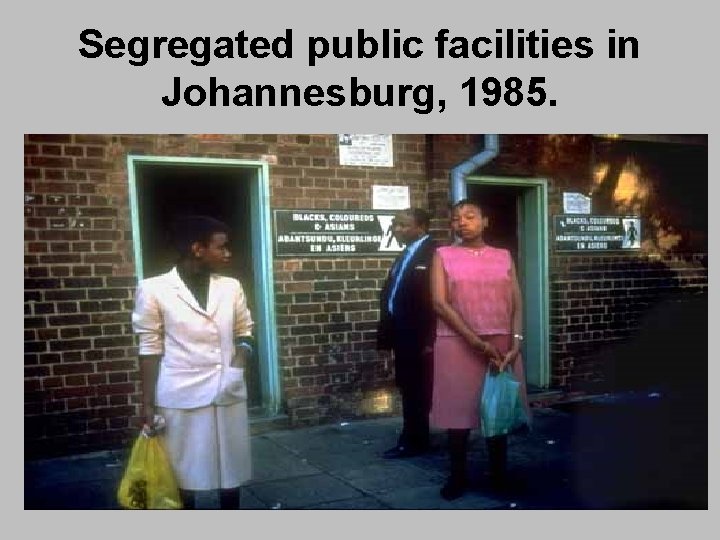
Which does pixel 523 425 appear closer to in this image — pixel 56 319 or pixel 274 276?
pixel 274 276

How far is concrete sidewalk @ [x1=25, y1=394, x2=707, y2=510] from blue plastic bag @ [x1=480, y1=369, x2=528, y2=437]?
1.56 ft

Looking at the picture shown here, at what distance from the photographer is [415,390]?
201 inches

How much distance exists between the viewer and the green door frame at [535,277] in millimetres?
7117

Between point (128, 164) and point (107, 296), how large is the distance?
1.05 metres

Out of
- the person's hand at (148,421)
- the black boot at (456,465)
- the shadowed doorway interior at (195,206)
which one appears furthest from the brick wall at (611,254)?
the person's hand at (148,421)

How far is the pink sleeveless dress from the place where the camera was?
13.3 ft

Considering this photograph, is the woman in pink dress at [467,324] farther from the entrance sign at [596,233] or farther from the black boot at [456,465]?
the entrance sign at [596,233]

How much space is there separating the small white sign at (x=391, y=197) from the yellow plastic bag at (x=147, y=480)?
3542 millimetres

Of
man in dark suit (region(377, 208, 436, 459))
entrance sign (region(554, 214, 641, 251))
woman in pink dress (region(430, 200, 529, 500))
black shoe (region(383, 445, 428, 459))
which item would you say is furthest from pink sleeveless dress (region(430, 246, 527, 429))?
entrance sign (region(554, 214, 641, 251))

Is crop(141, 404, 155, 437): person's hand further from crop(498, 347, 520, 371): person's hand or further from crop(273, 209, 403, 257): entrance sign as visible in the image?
crop(273, 209, 403, 257): entrance sign

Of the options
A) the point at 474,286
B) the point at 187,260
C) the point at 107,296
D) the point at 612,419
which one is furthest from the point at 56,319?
the point at 612,419

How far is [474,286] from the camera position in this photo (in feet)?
13.3

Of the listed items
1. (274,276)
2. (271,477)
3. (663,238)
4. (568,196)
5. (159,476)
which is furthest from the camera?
(663,238)

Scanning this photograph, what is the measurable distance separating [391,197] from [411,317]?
1.69m
